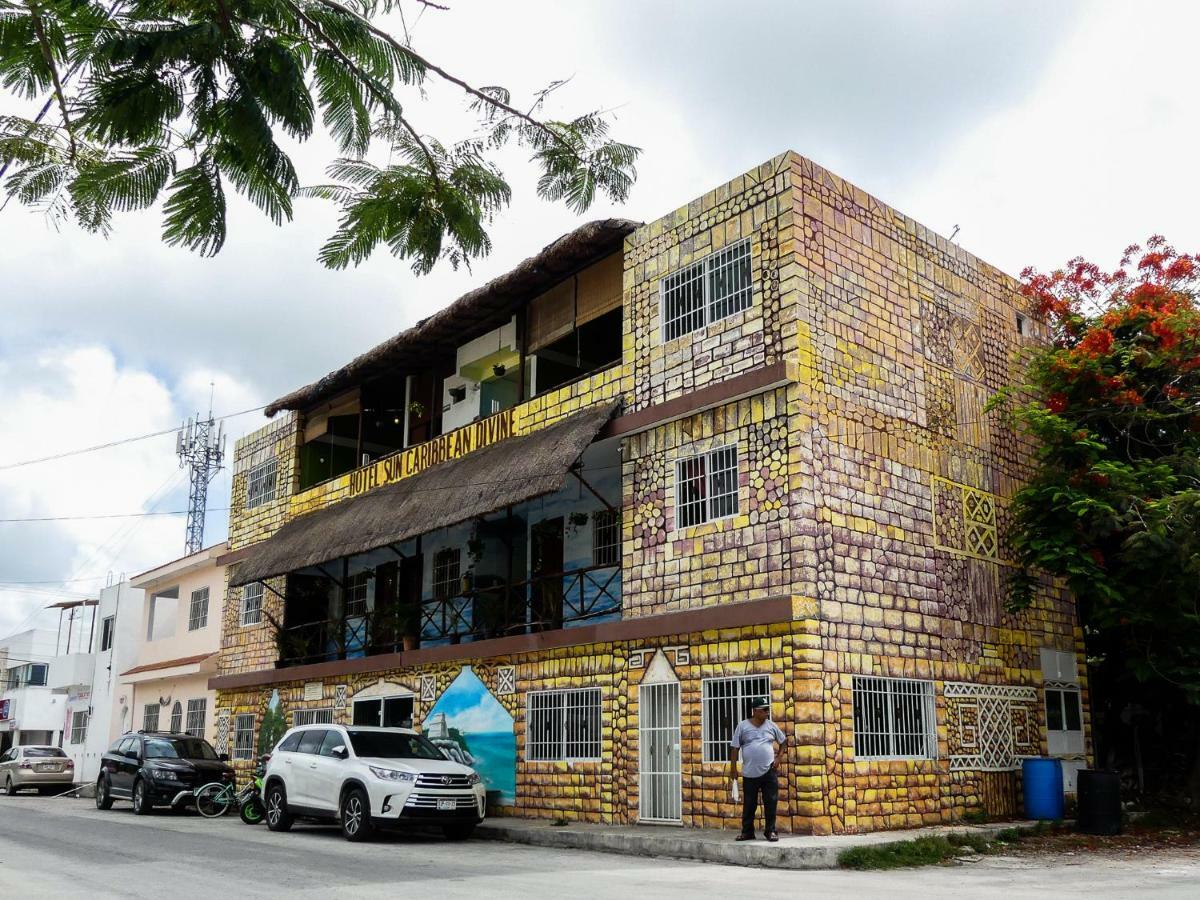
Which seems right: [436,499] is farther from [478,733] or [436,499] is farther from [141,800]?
[141,800]

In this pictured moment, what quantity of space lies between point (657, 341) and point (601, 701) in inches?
209

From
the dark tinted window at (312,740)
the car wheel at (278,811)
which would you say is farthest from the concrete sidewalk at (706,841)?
the car wheel at (278,811)

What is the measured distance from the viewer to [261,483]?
2759 cm

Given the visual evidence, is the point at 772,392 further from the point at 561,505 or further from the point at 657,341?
the point at 561,505

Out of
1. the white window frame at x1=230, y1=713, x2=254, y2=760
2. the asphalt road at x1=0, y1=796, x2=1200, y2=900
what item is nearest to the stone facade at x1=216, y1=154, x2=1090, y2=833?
the asphalt road at x1=0, y1=796, x2=1200, y2=900

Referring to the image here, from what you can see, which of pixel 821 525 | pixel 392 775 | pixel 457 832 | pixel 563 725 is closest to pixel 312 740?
pixel 392 775

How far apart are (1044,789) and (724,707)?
484 centimetres

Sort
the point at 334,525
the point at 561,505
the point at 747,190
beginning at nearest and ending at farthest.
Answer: the point at 747,190, the point at 561,505, the point at 334,525

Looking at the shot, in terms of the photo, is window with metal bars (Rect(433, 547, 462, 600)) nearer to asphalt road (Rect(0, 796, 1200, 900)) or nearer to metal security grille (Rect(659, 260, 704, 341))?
asphalt road (Rect(0, 796, 1200, 900))

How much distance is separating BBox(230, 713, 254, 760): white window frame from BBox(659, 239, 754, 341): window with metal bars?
14958mm

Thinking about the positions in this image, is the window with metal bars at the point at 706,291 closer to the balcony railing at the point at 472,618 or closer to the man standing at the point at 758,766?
the balcony railing at the point at 472,618

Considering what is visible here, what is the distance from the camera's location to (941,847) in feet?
41.7

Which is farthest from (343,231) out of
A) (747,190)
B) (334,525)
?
(334,525)

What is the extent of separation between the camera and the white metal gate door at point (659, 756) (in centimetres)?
1494
